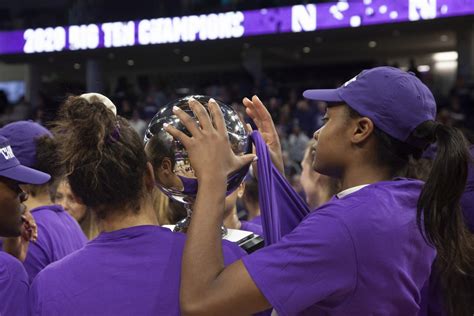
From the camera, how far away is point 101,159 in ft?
5.10

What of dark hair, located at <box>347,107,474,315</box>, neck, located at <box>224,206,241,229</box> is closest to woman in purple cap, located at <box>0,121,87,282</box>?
neck, located at <box>224,206,241,229</box>

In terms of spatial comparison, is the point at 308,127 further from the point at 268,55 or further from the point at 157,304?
the point at 157,304

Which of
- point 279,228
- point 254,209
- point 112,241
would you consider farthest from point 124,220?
point 254,209

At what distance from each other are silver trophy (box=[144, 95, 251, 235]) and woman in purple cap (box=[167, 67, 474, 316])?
0.21 ft

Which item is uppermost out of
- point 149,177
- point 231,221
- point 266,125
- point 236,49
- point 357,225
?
point 236,49

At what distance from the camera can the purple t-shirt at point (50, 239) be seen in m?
2.49

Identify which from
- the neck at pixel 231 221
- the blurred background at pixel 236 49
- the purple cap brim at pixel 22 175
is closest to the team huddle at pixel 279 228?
the purple cap brim at pixel 22 175

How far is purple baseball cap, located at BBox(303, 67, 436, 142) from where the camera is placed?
1693 mm

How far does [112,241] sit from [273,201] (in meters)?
0.40

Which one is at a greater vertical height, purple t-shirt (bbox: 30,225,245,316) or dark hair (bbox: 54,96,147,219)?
dark hair (bbox: 54,96,147,219)

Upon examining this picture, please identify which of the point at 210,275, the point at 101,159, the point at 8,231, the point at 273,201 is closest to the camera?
the point at 210,275

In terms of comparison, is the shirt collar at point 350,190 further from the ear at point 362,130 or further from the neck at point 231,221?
the neck at point 231,221

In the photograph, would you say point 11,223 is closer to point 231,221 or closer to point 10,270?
point 10,270

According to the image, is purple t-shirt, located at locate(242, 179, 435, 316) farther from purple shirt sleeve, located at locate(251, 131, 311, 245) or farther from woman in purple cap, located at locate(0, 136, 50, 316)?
woman in purple cap, located at locate(0, 136, 50, 316)
